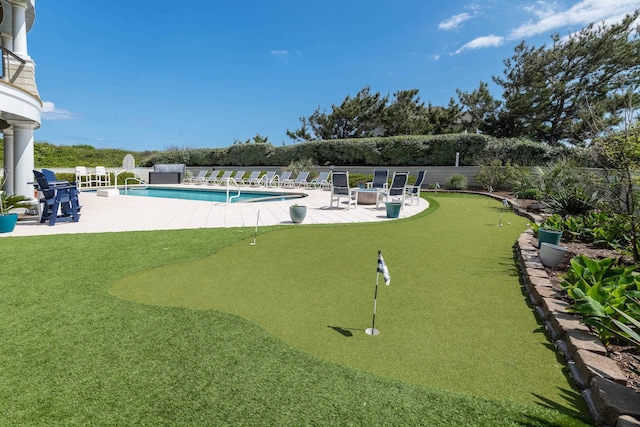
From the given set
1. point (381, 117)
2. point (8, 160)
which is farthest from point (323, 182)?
point (381, 117)

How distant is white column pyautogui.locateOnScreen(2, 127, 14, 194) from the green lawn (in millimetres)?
6485

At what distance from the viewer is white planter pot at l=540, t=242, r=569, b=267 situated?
12.9ft

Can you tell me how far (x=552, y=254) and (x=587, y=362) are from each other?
7.87 ft

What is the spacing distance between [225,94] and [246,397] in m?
36.8

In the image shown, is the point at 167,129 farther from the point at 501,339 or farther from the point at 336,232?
the point at 501,339

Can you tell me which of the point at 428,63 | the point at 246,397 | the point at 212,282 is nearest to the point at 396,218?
the point at 212,282

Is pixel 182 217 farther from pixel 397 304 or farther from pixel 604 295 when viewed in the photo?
pixel 604 295

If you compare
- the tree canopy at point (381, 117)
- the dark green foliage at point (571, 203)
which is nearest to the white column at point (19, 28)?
the dark green foliage at point (571, 203)

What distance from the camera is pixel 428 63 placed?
23.2m

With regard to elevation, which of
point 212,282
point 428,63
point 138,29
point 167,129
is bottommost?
point 212,282

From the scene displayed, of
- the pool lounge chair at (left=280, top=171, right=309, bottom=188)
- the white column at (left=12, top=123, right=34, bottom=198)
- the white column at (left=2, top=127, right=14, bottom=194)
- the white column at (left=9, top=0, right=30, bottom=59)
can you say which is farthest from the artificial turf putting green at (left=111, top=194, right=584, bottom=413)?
the pool lounge chair at (left=280, top=171, right=309, bottom=188)

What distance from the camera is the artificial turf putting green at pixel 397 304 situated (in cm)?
207

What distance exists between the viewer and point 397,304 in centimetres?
309

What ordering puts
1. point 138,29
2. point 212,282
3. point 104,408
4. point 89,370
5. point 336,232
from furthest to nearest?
point 138,29 < point 336,232 < point 212,282 < point 89,370 < point 104,408
